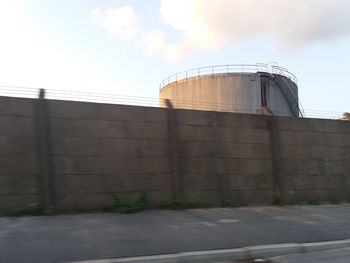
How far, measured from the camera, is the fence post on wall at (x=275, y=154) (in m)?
15.2

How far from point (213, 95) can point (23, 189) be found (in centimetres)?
1752

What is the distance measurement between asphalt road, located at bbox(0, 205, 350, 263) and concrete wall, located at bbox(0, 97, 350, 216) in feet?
2.64

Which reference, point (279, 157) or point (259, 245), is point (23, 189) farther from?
point (279, 157)

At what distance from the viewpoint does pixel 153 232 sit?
9.94m

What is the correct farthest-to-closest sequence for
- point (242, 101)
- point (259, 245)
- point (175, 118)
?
point (242, 101), point (175, 118), point (259, 245)

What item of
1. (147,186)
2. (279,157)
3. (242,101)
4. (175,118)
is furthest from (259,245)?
(242,101)

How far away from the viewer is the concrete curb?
314 inches

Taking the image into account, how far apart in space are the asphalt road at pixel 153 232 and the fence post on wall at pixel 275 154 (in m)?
1.52

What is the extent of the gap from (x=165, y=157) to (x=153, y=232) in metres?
3.68

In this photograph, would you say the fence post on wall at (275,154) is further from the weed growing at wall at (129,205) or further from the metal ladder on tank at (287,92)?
the metal ladder on tank at (287,92)

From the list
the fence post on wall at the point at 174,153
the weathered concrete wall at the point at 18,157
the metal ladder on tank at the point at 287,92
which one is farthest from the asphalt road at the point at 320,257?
the metal ladder on tank at the point at 287,92

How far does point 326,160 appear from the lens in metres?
16.5

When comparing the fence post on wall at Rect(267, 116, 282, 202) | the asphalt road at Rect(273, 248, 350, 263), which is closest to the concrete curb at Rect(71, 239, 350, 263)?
the asphalt road at Rect(273, 248, 350, 263)

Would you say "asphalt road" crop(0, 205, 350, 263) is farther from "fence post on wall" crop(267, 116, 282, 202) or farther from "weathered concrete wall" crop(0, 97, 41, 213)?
"fence post on wall" crop(267, 116, 282, 202)
